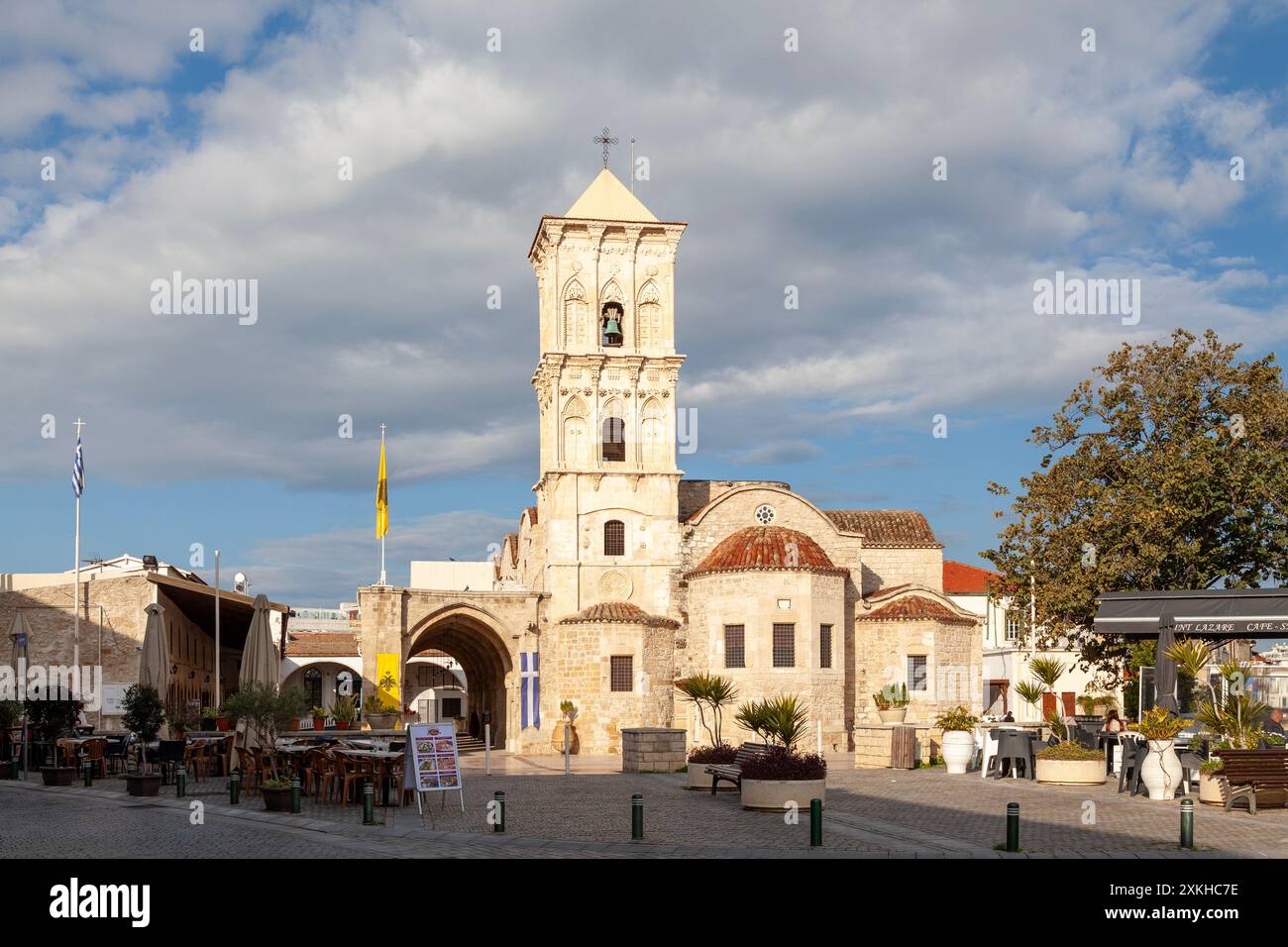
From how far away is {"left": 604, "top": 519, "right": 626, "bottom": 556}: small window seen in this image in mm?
44875

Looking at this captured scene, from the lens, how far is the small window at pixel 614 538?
44.9m

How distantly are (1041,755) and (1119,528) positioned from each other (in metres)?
11.9

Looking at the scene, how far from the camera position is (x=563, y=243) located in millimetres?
45531

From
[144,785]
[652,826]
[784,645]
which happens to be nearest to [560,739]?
[784,645]

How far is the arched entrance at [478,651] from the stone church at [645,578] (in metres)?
0.22

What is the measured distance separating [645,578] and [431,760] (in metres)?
25.4

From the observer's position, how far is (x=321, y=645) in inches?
2648

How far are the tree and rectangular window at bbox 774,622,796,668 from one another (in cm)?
720

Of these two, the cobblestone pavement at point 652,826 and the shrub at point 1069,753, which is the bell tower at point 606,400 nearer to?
the cobblestone pavement at point 652,826

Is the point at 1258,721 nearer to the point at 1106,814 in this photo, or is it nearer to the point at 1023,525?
the point at 1106,814

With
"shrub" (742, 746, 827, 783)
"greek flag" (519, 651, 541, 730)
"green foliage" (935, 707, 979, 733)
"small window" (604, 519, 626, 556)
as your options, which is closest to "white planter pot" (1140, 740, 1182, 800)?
"shrub" (742, 746, 827, 783)

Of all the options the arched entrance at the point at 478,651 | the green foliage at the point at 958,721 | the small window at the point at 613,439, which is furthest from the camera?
the small window at the point at 613,439

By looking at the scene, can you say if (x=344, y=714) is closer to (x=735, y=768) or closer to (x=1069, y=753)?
(x=735, y=768)

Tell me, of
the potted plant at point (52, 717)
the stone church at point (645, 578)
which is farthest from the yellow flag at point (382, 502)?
the potted plant at point (52, 717)
